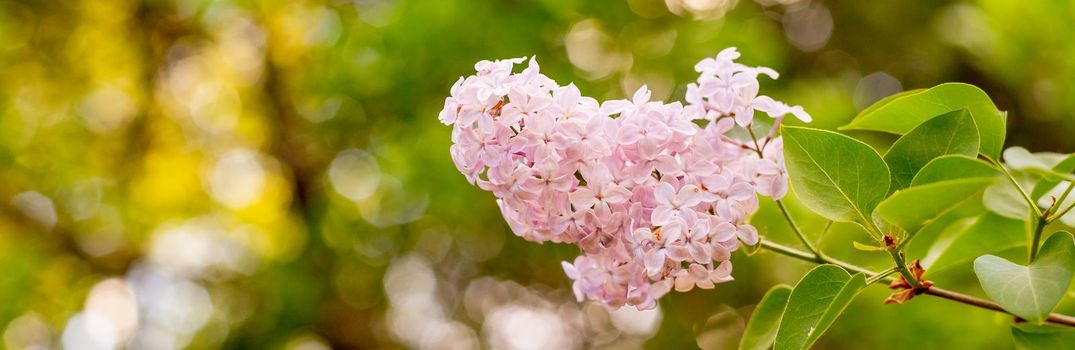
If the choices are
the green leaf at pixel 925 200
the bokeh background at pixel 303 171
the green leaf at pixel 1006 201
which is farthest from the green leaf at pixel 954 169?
the bokeh background at pixel 303 171

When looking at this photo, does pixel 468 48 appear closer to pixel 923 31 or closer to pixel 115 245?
pixel 115 245

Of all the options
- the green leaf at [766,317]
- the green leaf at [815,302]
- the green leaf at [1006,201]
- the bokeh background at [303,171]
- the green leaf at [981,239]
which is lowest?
the bokeh background at [303,171]

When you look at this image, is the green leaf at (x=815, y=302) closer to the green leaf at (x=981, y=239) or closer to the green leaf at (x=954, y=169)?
the green leaf at (x=954, y=169)

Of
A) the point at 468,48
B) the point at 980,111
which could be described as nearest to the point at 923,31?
the point at 468,48

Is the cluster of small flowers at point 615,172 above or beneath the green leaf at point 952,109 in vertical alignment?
beneath

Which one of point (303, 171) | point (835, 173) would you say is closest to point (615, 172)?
point (835, 173)

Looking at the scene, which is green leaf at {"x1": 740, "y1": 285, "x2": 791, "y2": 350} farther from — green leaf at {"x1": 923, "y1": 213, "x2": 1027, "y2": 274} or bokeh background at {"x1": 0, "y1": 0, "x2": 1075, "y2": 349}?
bokeh background at {"x1": 0, "y1": 0, "x2": 1075, "y2": 349}

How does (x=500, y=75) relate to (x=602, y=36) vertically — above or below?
above
